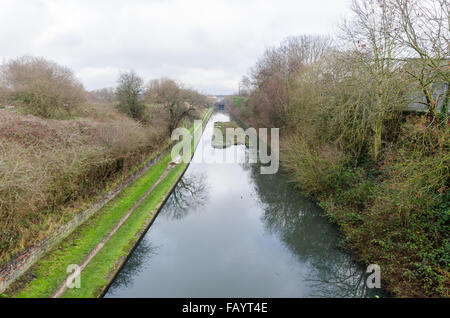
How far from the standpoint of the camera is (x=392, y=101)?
10.0m

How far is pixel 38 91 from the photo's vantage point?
17297 mm

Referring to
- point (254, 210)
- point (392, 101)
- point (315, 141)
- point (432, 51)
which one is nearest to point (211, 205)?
point (254, 210)

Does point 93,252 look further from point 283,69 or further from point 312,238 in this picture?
point 283,69

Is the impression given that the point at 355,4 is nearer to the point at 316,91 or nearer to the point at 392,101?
the point at 392,101

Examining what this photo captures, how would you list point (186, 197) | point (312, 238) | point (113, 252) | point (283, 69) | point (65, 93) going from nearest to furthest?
point (113, 252) → point (312, 238) → point (186, 197) → point (65, 93) → point (283, 69)

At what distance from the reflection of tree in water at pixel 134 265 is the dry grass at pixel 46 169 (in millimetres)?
2725

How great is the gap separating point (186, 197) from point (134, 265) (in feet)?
21.0

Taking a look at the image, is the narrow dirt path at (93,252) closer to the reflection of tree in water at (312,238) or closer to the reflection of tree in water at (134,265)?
the reflection of tree in water at (134,265)

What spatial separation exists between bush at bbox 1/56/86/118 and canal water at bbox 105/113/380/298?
38.5 feet

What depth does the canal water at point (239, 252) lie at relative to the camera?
752cm

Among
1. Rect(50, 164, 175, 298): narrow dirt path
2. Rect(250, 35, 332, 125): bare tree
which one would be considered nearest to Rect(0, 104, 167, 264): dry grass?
Rect(50, 164, 175, 298): narrow dirt path

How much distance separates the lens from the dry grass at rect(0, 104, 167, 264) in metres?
6.88

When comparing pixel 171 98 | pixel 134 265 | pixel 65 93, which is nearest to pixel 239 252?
pixel 134 265

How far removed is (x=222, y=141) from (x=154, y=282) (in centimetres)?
2361
